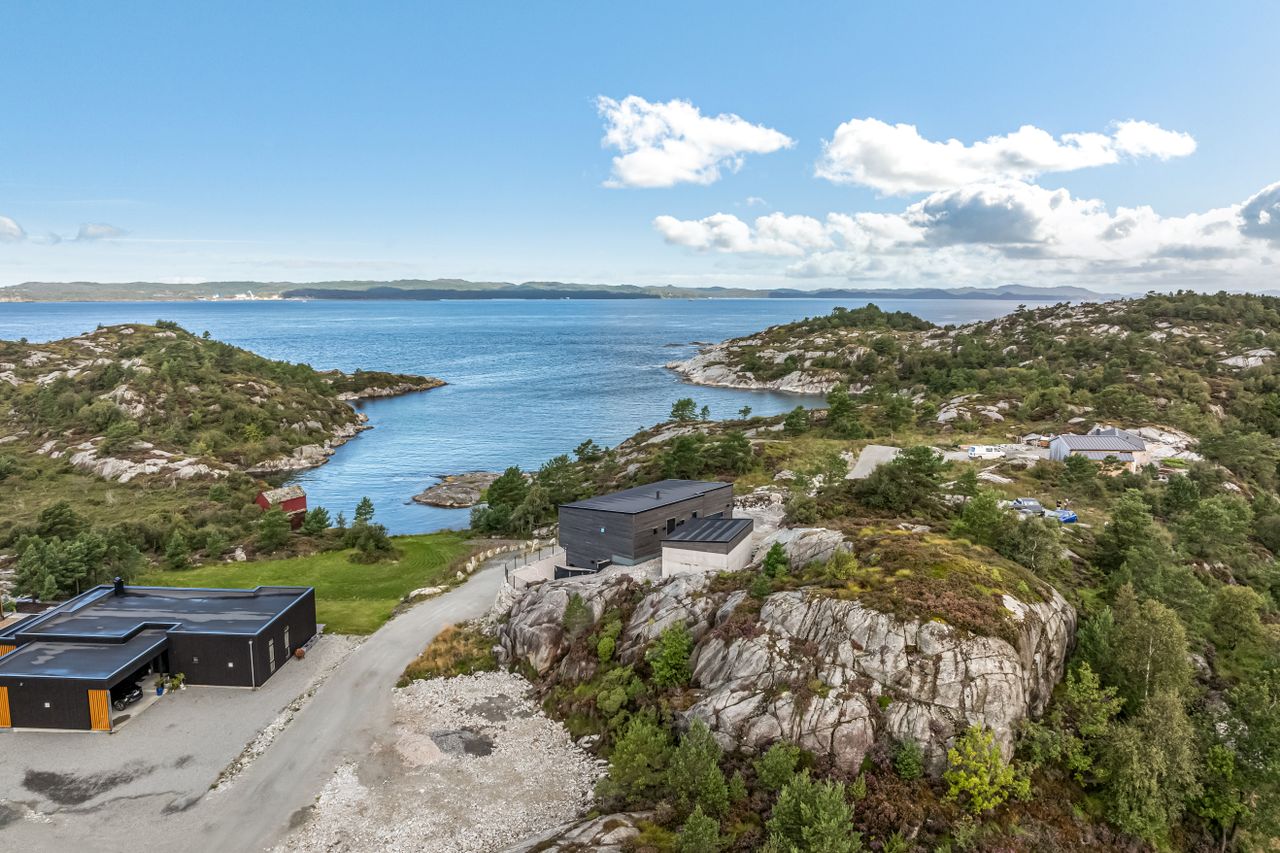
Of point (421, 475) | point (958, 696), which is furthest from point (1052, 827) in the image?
point (421, 475)

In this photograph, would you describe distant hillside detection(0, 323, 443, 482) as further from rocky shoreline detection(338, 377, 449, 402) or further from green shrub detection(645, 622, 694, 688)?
green shrub detection(645, 622, 694, 688)

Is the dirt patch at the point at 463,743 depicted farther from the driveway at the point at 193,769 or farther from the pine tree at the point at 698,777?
the pine tree at the point at 698,777

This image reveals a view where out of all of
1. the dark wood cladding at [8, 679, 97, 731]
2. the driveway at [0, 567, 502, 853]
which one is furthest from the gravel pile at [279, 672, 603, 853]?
the dark wood cladding at [8, 679, 97, 731]

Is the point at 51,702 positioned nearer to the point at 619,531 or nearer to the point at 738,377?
the point at 619,531

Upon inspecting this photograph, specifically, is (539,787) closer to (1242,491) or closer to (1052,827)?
(1052,827)

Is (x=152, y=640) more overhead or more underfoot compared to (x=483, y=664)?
more overhead

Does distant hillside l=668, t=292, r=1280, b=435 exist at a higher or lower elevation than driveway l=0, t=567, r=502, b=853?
higher

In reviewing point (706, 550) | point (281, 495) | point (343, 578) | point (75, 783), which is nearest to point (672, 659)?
point (706, 550)
